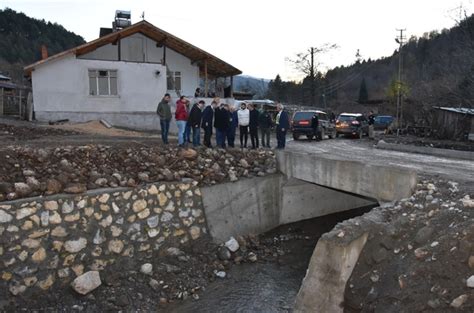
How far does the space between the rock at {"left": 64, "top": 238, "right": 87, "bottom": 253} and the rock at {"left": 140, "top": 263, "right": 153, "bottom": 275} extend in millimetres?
1389

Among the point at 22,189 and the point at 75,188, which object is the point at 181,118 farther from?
the point at 22,189

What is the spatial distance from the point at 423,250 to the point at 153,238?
6369mm

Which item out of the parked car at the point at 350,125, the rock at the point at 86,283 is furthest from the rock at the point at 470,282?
the parked car at the point at 350,125

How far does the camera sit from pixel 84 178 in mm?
10211

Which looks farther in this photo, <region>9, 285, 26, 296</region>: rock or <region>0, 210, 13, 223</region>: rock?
<region>0, 210, 13, 223</region>: rock

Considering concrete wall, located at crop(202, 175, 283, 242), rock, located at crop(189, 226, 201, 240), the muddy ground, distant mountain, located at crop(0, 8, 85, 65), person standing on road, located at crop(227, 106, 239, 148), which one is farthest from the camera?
distant mountain, located at crop(0, 8, 85, 65)

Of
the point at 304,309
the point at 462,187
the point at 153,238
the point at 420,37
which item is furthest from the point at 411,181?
the point at 420,37

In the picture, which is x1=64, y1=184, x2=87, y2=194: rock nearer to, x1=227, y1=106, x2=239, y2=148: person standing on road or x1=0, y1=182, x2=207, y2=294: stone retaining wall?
x1=0, y1=182, x2=207, y2=294: stone retaining wall

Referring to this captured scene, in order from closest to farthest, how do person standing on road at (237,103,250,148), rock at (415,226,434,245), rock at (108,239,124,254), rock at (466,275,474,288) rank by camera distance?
rock at (466,275,474,288)
rock at (415,226,434,245)
rock at (108,239,124,254)
person standing on road at (237,103,250,148)

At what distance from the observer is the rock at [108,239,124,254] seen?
960 centimetres

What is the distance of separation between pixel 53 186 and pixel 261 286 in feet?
16.9

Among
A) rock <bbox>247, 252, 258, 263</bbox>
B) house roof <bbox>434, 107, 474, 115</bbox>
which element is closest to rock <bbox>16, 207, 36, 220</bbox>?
rock <bbox>247, 252, 258, 263</bbox>

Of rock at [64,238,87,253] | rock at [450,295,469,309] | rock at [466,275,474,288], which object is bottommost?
rock at [64,238,87,253]

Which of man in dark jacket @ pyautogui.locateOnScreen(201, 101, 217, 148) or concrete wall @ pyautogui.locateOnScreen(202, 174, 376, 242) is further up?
man in dark jacket @ pyautogui.locateOnScreen(201, 101, 217, 148)
